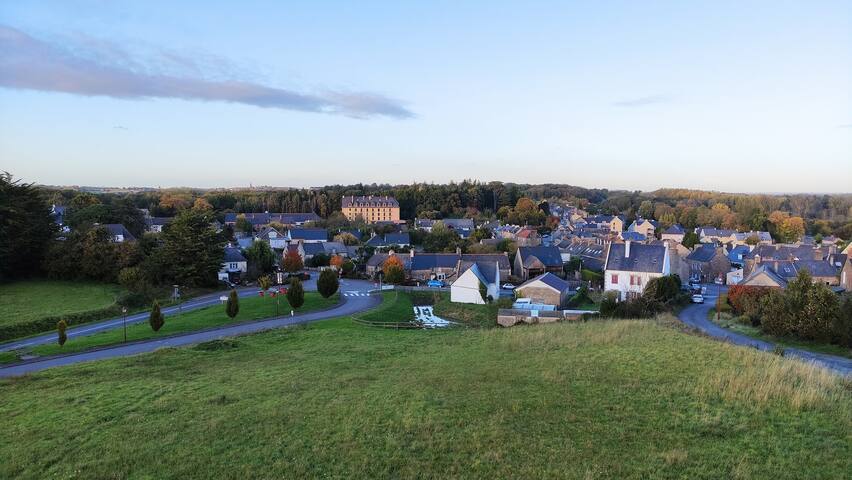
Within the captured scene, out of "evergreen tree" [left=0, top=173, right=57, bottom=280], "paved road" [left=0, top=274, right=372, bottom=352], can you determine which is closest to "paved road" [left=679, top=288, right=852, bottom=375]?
"paved road" [left=0, top=274, right=372, bottom=352]

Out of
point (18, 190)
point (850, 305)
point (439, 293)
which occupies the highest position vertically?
point (18, 190)

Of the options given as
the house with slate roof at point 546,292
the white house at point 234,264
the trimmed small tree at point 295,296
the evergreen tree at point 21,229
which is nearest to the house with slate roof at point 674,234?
the house with slate roof at point 546,292

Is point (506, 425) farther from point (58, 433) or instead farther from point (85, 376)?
point (85, 376)

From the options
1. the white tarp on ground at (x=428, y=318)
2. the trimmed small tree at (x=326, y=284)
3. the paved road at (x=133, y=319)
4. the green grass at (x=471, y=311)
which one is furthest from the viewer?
the trimmed small tree at (x=326, y=284)

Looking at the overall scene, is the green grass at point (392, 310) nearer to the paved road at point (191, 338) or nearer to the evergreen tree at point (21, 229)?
the paved road at point (191, 338)

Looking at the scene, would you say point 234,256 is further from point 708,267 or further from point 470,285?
point 708,267

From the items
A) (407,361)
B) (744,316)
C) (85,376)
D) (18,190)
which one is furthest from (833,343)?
(18,190)

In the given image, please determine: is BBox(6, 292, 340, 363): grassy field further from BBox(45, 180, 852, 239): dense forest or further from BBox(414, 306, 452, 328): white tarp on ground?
BBox(45, 180, 852, 239): dense forest
